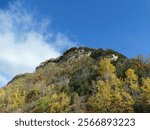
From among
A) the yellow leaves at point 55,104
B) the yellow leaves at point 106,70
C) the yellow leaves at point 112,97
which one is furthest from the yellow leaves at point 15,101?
the yellow leaves at point 112,97

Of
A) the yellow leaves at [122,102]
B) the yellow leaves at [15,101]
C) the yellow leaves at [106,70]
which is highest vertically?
the yellow leaves at [106,70]

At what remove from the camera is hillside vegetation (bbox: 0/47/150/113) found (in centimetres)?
4644

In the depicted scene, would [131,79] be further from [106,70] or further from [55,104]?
[55,104]

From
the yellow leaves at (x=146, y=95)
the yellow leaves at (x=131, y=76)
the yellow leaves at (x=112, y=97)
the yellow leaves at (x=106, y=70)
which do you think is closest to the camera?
the yellow leaves at (x=146, y=95)

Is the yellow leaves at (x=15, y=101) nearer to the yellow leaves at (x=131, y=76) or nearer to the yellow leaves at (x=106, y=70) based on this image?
the yellow leaves at (x=106, y=70)

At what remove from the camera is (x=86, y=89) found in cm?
5453

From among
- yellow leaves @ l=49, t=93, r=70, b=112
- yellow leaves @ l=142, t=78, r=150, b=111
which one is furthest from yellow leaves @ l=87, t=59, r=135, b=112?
yellow leaves @ l=49, t=93, r=70, b=112

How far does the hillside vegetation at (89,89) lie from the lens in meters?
46.4

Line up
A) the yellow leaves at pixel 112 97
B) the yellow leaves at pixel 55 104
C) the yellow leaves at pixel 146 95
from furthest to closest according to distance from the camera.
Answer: the yellow leaves at pixel 55 104, the yellow leaves at pixel 112 97, the yellow leaves at pixel 146 95

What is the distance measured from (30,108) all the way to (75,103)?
704cm

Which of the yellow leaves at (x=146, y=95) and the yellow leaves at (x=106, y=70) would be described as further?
the yellow leaves at (x=106, y=70)

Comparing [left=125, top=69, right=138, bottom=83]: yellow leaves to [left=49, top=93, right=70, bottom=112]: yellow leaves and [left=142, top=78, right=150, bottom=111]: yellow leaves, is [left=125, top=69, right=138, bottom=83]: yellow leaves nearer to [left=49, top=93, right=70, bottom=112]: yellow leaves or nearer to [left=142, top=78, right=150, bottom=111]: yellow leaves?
[left=142, top=78, right=150, bottom=111]: yellow leaves

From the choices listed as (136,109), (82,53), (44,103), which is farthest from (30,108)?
(82,53)

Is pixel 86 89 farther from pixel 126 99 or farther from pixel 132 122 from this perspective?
pixel 132 122
